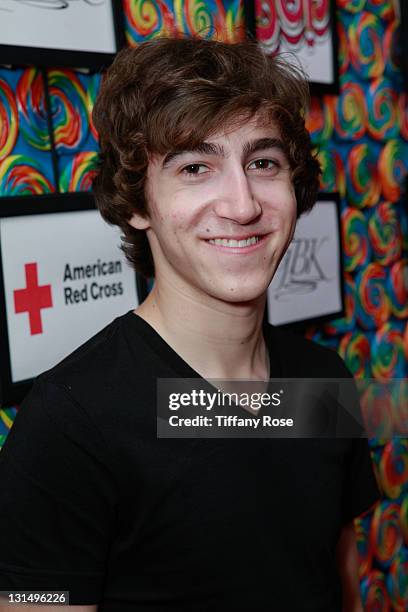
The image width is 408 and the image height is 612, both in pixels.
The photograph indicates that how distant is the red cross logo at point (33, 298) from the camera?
1141 millimetres

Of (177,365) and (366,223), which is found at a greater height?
(366,223)

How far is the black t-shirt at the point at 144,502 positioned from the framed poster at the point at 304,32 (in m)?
0.83

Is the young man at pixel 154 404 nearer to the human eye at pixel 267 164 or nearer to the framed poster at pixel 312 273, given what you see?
the human eye at pixel 267 164

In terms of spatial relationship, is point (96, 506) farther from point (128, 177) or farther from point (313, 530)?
point (128, 177)

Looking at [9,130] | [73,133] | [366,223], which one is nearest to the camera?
[9,130]

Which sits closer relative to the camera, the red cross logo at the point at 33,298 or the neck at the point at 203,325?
the neck at the point at 203,325

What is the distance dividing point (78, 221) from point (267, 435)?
1.54 feet

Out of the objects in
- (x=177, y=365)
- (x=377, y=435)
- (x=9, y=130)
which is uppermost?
(x=9, y=130)

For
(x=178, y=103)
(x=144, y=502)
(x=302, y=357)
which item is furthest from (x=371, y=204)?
(x=144, y=502)

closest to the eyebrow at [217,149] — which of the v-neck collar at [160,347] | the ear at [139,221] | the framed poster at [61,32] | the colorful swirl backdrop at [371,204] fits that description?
the ear at [139,221]

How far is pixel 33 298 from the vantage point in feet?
3.80

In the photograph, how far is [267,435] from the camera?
1.07 metres

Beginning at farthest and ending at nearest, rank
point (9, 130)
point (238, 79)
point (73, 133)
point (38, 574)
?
point (73, 133)
point (9, 130)
point (238, 79)
point (38, 574)

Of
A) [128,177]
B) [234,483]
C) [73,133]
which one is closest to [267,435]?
[234,483]
